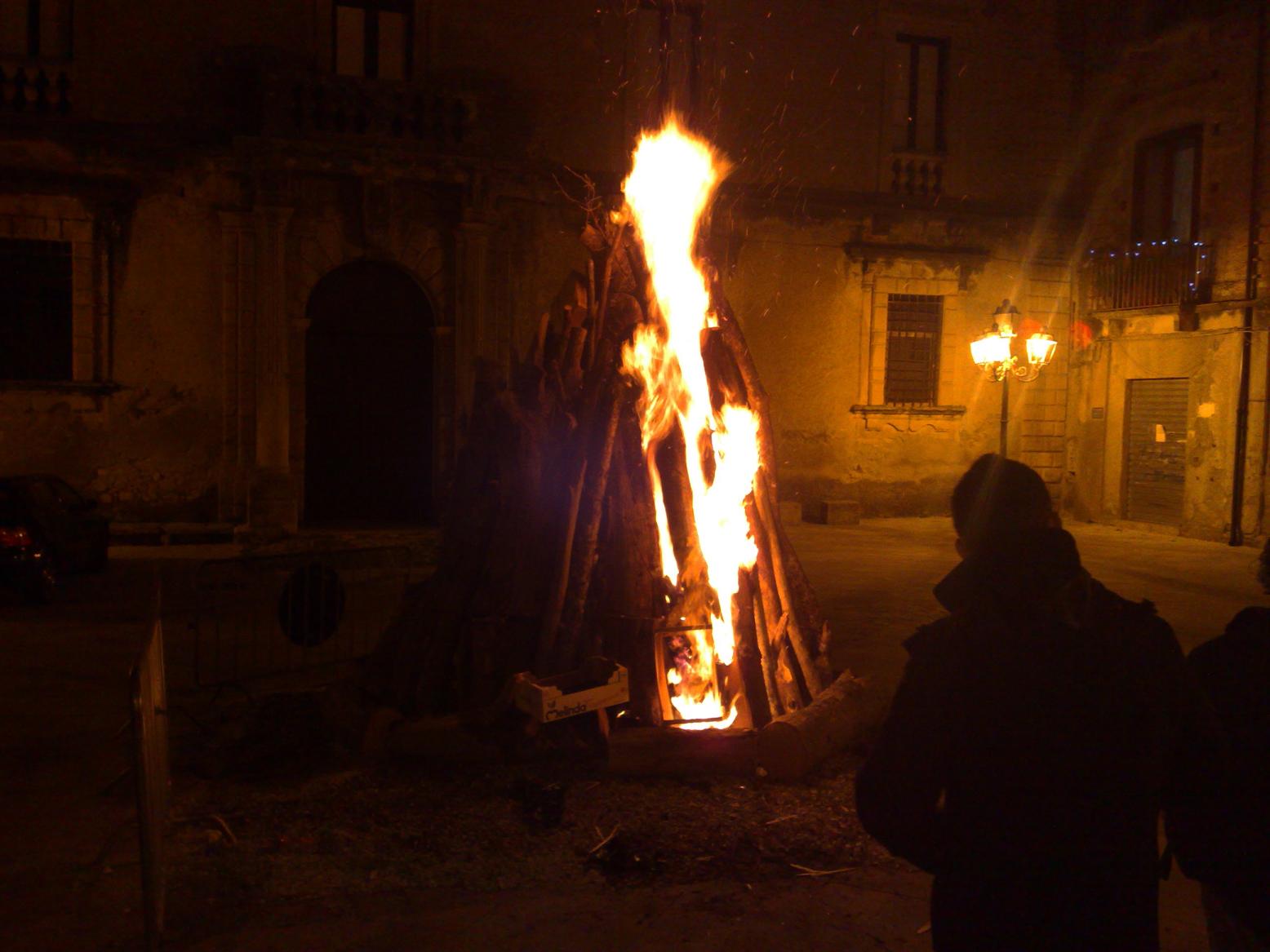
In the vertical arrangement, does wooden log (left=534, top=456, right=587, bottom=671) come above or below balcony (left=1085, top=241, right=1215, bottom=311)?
below

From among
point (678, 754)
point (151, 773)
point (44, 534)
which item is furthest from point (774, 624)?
point (44, 534)

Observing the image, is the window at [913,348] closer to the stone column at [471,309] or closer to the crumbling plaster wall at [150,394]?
the stone column at [471,309]

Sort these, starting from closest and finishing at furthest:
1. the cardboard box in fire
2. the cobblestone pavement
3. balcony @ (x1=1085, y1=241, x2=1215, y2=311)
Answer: the cobblestone pavement < the cardboard box in fire < balcony @ (x1=1085, y1=241, x2=1215, y2=311)

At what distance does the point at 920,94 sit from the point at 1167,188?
456 cm

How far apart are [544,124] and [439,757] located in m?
12.6

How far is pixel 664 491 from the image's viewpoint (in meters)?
6.50

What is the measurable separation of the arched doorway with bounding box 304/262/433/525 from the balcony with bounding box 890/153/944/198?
8.47 m

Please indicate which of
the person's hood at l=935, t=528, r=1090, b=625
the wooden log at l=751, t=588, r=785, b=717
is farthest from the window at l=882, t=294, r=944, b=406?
the person's hood at l=935, t=528, r=1090, b=625

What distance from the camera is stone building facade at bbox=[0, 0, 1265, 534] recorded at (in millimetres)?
14234

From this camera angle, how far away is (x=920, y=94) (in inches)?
728

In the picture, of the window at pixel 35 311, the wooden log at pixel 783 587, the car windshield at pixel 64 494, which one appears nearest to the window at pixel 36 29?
the window at pixel 35 311

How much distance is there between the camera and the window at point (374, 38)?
1539cm

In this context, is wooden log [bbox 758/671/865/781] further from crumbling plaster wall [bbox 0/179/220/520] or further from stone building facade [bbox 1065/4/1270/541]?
stone building facade [bbox 1065/4/1270/541]

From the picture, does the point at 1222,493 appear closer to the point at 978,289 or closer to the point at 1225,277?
the point at 1225,277
